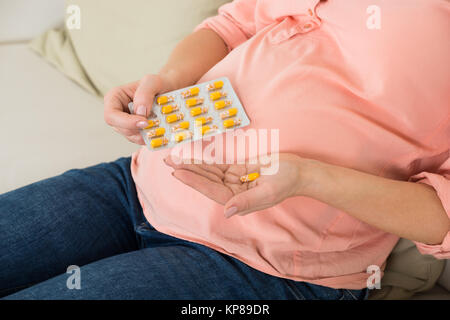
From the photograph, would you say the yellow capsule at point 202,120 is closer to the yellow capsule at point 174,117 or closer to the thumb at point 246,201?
the yellow capsule at point 174,117

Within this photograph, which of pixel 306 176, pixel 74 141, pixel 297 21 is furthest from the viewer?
pixel 74 141

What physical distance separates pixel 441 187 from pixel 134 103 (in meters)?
0.39

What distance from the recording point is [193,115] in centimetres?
54

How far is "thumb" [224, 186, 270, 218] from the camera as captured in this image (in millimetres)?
410

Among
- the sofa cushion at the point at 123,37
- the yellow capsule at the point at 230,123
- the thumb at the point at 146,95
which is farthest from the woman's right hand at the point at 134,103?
the sofa cushion at the point at 123,37

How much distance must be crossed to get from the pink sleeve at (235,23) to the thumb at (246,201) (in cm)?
36

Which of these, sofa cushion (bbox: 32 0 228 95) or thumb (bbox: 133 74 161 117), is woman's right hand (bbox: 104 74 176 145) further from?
sofa cushion (bbox: 32 0 228 95)

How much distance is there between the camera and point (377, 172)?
52cm

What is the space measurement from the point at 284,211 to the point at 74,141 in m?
0.52

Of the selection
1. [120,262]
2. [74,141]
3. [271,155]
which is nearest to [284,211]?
[271,155]

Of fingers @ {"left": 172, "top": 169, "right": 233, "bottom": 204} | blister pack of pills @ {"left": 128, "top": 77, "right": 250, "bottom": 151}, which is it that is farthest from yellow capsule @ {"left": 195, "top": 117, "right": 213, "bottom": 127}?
fingers @ {"left": 172, "top": 169, "right": 233, "bottom": 204}

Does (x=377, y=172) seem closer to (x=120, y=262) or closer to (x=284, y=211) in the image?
(x=284, y=211)

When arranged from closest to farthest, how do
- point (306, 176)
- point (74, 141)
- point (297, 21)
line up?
point (306, 176)
point (297, 21)
point (74, 141)

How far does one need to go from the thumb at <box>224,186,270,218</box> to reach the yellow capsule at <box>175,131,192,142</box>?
137 mm
